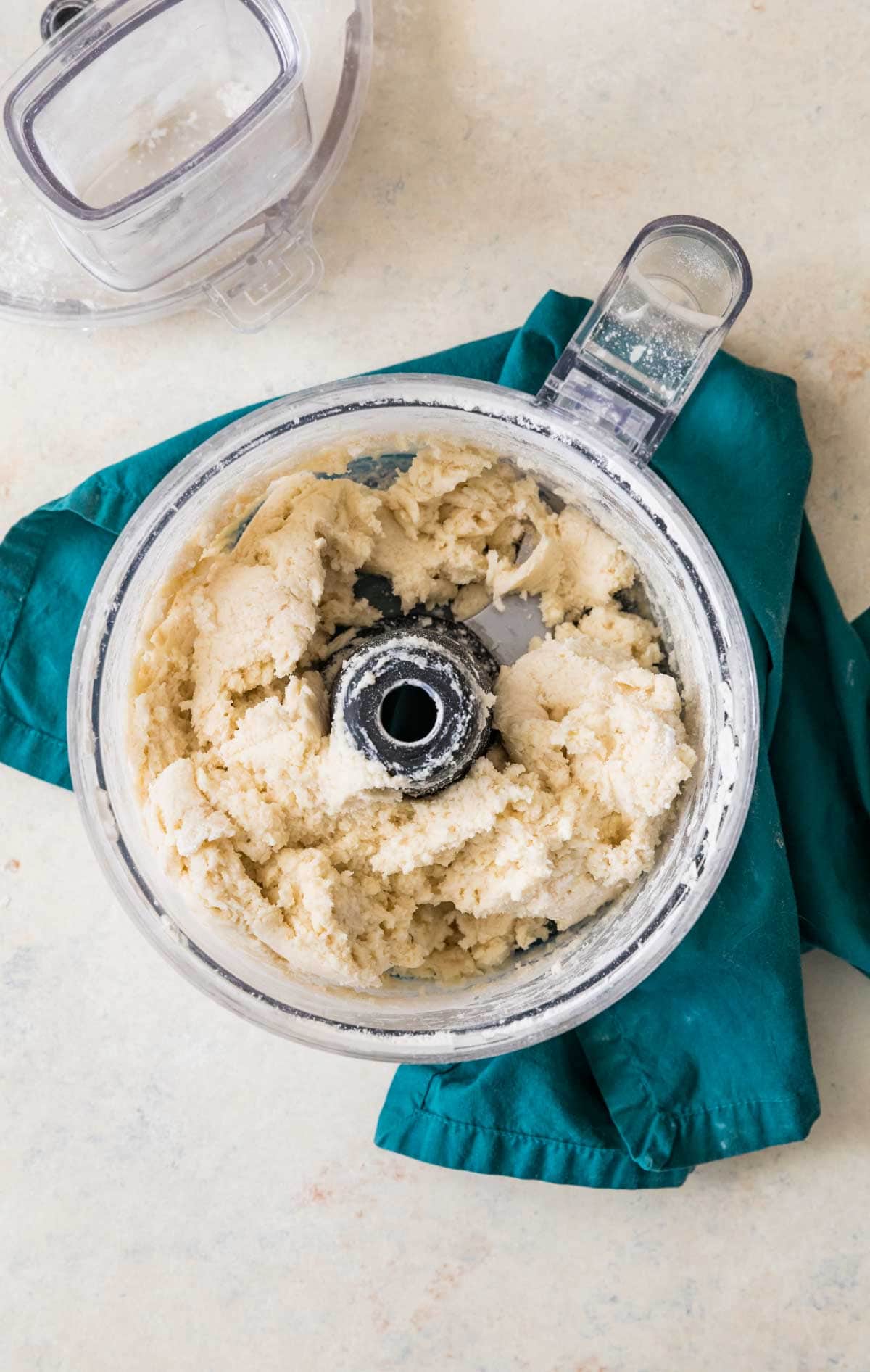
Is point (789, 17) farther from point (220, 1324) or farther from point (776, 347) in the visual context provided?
point (220, 1324)

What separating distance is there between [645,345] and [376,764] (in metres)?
0.39

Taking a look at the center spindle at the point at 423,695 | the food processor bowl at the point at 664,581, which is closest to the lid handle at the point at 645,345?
the food processor bowl at the point at 664,581

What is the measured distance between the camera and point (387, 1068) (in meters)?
1.09

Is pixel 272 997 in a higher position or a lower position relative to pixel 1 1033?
higher

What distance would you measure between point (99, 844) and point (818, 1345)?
2.78 ft

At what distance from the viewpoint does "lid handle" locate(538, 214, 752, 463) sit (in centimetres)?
88

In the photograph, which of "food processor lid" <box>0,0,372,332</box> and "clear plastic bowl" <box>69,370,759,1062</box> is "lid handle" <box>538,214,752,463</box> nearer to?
"clear plastic bowl" <box>69,370,759,1062</box>

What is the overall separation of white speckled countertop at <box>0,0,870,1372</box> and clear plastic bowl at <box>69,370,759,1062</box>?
0.56 feet

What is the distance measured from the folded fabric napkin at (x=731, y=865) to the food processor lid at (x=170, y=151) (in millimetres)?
151

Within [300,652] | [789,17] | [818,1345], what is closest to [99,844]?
[300,652]

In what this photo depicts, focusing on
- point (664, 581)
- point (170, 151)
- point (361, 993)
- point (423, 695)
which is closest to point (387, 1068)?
point (361, 993)

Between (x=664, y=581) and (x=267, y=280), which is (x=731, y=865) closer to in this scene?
(x=664, y=581)

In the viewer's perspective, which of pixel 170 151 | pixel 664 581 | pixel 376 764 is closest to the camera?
pixel 376 764

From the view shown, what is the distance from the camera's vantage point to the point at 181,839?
2.87 feet
